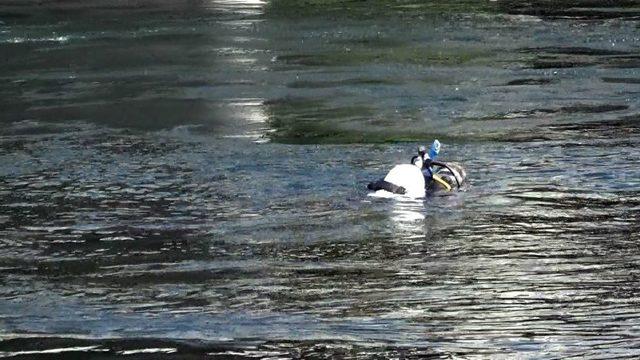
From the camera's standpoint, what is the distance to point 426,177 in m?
15.3

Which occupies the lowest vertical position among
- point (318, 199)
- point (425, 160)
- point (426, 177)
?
point (318, 199)

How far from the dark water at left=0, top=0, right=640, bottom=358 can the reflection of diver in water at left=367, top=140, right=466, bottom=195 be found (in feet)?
0.57

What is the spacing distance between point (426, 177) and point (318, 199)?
1184mm

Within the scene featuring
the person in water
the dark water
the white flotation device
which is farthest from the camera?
the person in water

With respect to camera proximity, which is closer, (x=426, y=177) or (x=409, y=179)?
(x=409, y=179)

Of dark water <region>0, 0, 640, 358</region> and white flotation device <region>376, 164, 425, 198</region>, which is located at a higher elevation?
white flotation device <region>376, 164, 425, 198</region>

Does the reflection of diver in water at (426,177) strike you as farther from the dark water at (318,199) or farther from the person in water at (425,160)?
the dark water at (318,199)

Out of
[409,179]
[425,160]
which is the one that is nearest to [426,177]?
[425,160]

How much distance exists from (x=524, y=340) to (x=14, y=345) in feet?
11.8

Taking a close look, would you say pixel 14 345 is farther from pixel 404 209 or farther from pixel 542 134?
pixel 542 134

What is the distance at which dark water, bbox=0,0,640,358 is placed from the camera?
410 inches

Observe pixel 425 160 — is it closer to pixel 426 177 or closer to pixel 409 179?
pixel 426 177

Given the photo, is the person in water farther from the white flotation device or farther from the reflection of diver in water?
the white flotation device

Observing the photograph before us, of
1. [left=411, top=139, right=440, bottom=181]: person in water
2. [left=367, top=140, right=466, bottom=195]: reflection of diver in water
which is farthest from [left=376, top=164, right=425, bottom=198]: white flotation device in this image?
[left=411, top=139, right=440, bottom=181]: person in water
